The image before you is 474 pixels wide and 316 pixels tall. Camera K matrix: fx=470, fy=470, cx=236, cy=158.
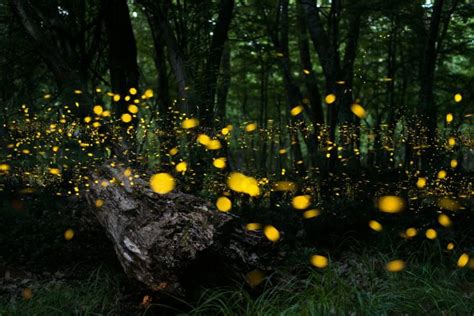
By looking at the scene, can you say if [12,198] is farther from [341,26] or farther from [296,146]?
[341,26]

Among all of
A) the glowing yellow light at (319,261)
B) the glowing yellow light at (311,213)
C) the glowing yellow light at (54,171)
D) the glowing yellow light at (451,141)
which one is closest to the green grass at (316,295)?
the glowing yellow light at (319,261)

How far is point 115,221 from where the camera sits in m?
5.08

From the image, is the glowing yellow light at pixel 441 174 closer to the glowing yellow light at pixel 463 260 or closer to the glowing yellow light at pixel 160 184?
the glowing yellow light at pixel 463 260

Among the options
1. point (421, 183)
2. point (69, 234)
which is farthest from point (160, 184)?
point (421, 183)

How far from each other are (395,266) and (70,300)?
3555mm

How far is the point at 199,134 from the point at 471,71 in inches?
480

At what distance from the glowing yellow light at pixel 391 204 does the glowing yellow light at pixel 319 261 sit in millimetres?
1898

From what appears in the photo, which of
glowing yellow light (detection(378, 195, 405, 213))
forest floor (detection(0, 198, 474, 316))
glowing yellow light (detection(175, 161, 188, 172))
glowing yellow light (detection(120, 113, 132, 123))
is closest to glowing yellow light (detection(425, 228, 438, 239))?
forest floor (detection(0, 198, 474, 316))

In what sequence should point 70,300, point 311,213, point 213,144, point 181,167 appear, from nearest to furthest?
point 70,300 < point 311,213 < point 181,167 < point 213,144

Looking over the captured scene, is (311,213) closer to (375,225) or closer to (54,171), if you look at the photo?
(375,225)

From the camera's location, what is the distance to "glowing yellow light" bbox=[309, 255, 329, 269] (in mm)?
5531

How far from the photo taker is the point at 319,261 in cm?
570

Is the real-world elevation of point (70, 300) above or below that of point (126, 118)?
below

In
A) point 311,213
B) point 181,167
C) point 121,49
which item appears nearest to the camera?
point 311,213
